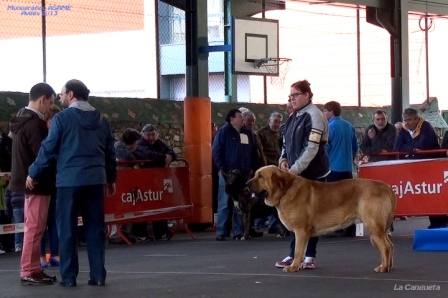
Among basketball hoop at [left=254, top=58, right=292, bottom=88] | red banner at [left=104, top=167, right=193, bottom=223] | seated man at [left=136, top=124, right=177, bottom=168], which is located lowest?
red banner at [left=104, top=167, right=193, bottom=223]

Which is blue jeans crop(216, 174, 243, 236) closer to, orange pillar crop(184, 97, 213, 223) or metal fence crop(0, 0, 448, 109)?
orange pillar crop(184, 97, 213, 223)

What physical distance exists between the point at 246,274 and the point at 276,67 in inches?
476

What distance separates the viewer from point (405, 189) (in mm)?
14719

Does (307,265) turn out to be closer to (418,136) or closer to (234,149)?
(234,149)

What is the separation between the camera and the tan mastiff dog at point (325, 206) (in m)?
10.4

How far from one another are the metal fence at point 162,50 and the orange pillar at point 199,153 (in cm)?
215

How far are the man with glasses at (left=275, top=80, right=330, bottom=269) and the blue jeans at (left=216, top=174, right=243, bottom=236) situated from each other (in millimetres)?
4957

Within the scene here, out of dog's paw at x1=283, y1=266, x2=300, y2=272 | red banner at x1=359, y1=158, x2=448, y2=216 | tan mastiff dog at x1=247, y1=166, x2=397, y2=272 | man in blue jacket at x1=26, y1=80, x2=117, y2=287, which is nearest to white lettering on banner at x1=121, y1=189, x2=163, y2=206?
red banner at x1=359, y1=158, x2=448, y2=216

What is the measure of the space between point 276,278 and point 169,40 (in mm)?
11337

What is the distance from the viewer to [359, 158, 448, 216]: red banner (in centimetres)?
1427

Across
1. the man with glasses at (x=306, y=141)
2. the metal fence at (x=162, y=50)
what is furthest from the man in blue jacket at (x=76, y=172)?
the metal fence at (x=162, y=50)

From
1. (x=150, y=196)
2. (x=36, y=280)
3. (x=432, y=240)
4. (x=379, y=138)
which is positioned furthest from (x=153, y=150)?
(x=36, y=280)

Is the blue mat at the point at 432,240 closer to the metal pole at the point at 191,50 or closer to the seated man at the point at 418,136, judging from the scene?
the seated man at the point at 418,136

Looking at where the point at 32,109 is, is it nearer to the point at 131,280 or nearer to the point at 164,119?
the point at 131,280
